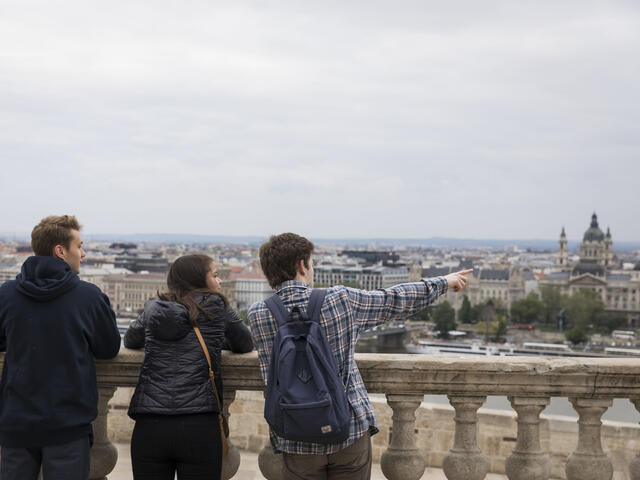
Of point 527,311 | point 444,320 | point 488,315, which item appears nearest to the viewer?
point 444,320

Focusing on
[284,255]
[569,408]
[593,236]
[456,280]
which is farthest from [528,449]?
[593,236]

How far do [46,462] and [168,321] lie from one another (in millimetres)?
378

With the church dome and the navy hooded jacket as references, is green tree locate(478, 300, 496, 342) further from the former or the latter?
the navy hooded jacket

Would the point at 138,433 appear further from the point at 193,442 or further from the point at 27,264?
the point at 27,264

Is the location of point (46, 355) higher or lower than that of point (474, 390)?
higher

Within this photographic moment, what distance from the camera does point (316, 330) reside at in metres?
1.64

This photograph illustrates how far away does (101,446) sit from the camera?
205 centimetres

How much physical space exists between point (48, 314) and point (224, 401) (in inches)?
19.8

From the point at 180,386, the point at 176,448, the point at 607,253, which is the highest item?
the point at 180,386

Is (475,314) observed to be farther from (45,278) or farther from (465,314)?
(45,278)

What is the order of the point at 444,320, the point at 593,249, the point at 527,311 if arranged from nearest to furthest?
the point at 444,320, the point at 527,311, the point at 593,249

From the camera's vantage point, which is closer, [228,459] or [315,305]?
[315,305]

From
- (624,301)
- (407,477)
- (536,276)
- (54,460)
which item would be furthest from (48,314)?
(536,276)

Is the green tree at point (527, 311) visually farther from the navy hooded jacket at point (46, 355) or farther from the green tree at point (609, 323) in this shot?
the navy hooded jacket at point (46, 355)
